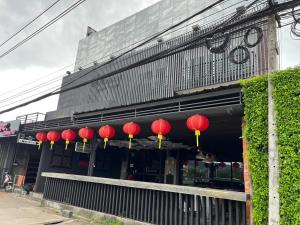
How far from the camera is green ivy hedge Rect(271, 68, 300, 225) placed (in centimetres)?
516

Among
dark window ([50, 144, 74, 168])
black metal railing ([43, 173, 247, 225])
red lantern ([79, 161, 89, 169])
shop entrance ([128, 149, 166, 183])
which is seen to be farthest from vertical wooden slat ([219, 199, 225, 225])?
red lantern ([79, 161, 89, 169])

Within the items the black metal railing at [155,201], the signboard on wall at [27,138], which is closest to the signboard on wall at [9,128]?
the signboard on wall at [27,138]

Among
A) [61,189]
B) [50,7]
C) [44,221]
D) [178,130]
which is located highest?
[50,7]

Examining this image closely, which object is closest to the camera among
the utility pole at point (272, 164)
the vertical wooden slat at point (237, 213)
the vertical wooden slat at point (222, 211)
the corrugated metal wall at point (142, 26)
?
the utility pole at point (272, 164)

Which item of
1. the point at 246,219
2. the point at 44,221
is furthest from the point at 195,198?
the point at 44,221

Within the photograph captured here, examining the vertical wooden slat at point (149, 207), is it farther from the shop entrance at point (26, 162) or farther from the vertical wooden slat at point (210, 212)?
the shop entrance at point (26, 162)

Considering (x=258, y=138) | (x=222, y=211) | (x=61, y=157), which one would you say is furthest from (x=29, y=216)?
(x=258, y=138)

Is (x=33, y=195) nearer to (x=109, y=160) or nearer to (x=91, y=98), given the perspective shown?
(x=109, y=160)

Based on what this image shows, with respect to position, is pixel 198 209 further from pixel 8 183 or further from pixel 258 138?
pixel 8 183

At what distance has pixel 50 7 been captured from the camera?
8.58 m

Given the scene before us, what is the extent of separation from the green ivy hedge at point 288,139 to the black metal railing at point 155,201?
3.12ft

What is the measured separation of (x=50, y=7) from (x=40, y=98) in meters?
3.67

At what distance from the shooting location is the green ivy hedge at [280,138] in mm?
5215

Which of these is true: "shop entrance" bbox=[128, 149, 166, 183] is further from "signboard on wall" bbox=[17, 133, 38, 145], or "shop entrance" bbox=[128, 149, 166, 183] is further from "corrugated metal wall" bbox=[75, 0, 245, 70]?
"corrugated metal wall" bbox=[75, 0, 245, 70]
